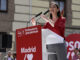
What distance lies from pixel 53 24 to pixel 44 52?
1.85 feet

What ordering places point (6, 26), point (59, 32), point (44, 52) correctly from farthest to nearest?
→ 1. point (6, 26)
2. point (59, 32)
3. point (44, 52)

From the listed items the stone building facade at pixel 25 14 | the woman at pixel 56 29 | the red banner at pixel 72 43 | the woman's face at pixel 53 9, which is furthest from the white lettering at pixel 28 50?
the stone building facade at pixel 25 14

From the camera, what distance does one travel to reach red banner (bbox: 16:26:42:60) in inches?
162

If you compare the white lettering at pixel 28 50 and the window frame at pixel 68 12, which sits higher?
the window frame at pixel 68 12

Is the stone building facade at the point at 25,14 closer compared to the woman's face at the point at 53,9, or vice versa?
the woman's face at the point at 53,9

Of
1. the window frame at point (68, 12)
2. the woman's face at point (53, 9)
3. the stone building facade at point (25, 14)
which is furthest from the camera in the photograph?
the window frame at point (68, 12)

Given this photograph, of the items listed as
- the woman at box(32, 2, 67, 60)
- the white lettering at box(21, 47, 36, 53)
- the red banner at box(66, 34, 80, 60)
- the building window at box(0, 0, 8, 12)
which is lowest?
the red banner at box(66, 34, 80, 60)

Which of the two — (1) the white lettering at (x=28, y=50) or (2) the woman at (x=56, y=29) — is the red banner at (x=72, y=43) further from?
(1) the white lettering at (x=28, y=50)

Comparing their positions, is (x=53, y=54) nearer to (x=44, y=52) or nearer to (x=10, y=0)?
(x=44, y=52)

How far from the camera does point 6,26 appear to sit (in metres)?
15.4

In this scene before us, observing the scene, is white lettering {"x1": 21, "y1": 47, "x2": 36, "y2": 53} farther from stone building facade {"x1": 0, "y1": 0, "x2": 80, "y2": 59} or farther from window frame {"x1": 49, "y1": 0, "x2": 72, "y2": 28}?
window frame {"x1": 49, "y1": 0, "x2": 72, "y2": 28}

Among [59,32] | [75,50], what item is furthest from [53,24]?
[75,50]

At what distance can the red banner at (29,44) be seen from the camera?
4.11 meters

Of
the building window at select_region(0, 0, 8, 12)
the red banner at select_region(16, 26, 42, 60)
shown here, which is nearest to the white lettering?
the red banner at select_region(16, 26, 42, 60)
